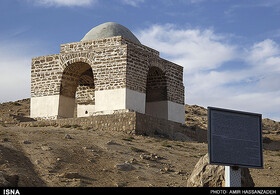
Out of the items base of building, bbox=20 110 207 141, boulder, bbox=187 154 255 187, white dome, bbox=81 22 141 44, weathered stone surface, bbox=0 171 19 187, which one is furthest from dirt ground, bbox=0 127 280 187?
white dome, bbox=81 22 141 44

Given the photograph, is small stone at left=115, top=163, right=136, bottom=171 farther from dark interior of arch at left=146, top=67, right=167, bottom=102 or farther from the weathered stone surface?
dark interior of arch at left=146, top=67, right=167, bottom=102

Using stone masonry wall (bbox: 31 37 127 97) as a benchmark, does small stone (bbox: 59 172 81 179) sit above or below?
below

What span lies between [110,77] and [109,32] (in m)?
3.25

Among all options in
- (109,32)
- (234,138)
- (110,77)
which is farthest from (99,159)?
(109,32)

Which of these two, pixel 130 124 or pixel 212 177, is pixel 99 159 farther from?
pixel 130 124

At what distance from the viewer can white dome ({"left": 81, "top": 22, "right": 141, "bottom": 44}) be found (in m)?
23.5

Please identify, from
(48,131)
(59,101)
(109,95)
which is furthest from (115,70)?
(48,131)

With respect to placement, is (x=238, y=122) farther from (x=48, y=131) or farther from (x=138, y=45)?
(x=138, y=45)

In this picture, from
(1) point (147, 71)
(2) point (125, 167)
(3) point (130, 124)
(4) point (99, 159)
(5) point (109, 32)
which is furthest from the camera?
(5) point (109, 32)

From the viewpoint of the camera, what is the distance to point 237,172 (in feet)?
29.6

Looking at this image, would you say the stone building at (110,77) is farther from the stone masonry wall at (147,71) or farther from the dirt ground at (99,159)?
the dirt ground at (99,159)

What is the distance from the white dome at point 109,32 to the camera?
23453mm

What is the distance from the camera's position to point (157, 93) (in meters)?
23.9

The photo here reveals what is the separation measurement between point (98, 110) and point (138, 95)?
217cm
